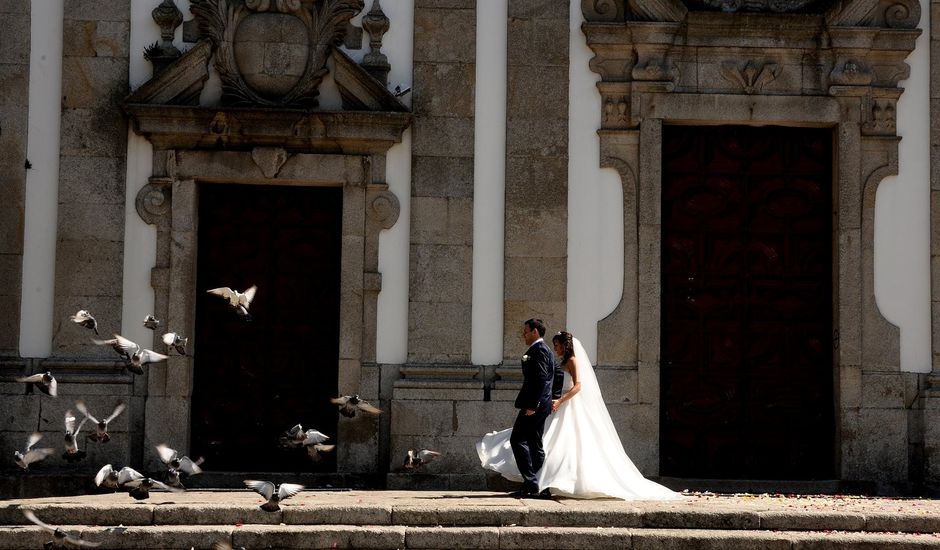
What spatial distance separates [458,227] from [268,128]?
1.98 m

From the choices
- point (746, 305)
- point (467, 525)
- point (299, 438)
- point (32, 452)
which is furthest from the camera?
point (746, 305)

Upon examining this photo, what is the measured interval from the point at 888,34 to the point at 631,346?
3.80m

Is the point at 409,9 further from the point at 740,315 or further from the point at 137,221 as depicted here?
the point at 740,315

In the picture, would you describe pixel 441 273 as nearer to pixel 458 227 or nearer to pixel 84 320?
pixel 458 227

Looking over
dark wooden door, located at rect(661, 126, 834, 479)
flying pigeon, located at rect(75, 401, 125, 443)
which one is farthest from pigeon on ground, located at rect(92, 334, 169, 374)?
dark wooden door, located at rect(661, 126, 834, 479)

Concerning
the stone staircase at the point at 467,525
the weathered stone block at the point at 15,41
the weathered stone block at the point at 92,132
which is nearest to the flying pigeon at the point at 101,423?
the stone staircase at the point at 467,525

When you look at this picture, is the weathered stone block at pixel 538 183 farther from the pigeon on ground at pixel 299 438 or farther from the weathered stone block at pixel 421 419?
the pigeon on ground at pixel 299 438

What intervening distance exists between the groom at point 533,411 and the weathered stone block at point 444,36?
321 centimetres

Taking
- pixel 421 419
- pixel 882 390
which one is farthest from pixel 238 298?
pixel 882 390

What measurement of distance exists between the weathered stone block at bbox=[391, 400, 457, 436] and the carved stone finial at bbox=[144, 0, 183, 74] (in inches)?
150

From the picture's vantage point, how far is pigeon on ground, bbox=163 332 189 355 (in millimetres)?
13177

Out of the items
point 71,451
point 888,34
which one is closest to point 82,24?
Result: point 71,451

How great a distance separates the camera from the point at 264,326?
1569cm

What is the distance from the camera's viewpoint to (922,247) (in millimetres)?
15695
